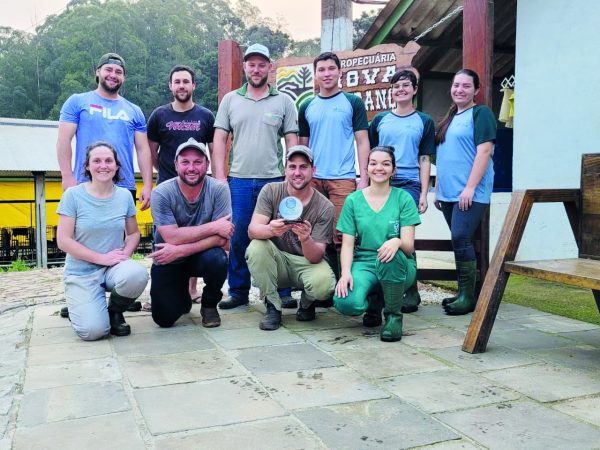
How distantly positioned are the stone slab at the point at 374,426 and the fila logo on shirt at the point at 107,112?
8.85ft

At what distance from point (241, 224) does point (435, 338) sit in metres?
1.71

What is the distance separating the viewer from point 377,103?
572 centimetres

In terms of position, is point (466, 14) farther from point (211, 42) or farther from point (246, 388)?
point (211, 42)

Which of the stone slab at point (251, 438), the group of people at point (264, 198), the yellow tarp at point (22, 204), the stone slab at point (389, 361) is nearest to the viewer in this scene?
the stone slab at point (251, 438)

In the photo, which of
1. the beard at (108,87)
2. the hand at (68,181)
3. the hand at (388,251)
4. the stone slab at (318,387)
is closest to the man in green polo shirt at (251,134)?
the beard at (108,87)

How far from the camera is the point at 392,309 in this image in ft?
12.2

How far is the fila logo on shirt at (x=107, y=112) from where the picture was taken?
423 centimetres

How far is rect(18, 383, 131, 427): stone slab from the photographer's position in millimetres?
2471

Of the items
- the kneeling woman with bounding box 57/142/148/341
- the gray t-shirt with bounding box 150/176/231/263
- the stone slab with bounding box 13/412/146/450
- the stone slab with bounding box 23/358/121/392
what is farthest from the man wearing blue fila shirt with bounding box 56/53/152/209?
the stone slab with bounding box 13/412/146/450

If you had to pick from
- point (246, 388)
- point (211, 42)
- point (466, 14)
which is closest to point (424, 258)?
point (466, 14)

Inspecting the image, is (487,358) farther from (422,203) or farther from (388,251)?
(422,203)

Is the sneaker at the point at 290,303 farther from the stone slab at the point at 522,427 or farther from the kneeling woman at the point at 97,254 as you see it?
the stone slab at the point at 522,427

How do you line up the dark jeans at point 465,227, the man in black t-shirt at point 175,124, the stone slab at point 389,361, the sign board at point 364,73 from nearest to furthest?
the stone slab at point 389,361 < the dark jeans at point 465,227 < the man in black t-shirt at point 175,124 < the sign board at point 364,73

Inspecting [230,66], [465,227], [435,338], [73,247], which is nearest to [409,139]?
[465,227]
